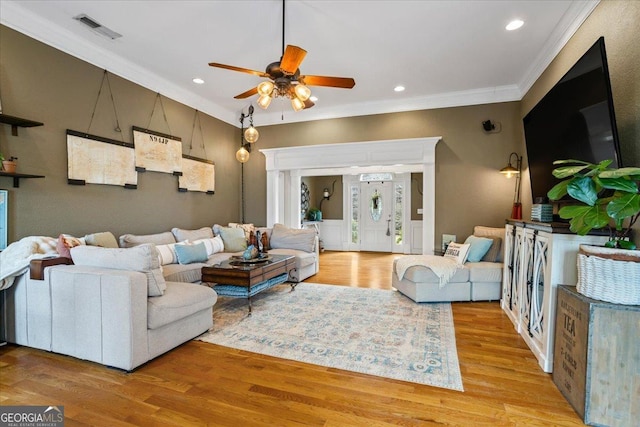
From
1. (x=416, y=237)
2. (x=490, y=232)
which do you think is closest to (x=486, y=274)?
(x=490, y=232)

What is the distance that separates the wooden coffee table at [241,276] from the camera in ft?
10.9

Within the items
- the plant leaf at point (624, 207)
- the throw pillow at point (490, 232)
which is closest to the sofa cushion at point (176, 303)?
the plant leaf at point (624, 207)

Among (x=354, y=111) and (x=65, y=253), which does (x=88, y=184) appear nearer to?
(x=65, y=253)

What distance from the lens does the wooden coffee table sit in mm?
3328

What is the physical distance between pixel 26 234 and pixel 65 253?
0.63m

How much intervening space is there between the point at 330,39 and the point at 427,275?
3.05 m

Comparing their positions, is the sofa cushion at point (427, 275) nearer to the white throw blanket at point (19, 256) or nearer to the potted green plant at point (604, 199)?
the potted green plant at point (604, 199)

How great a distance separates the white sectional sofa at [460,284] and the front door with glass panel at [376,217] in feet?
15.5

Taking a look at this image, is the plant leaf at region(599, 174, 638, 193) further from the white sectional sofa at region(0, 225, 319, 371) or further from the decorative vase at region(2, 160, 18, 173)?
the decorative vase at region(2, 160, 18, 173)

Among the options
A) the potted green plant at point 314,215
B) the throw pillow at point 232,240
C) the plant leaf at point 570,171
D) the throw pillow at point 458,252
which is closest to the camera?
the plant leaf at point 570,171

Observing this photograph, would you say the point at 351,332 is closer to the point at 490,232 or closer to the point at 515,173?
the point at 490,232

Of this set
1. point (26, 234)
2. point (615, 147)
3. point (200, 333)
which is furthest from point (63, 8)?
point (615, 147)

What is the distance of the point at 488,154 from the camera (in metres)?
4.88

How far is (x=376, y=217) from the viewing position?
8.95 metres
